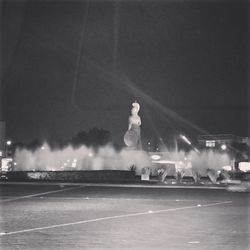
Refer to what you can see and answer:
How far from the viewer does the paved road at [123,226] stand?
1130cm

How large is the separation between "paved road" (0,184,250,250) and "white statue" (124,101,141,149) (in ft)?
192

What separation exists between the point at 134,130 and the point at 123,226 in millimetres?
68077

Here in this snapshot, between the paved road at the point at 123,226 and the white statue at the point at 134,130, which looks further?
the white statue at the point at 134,130

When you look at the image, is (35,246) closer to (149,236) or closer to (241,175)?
(149,236)

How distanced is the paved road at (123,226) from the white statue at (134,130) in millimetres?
58596

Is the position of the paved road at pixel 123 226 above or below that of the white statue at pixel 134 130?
below

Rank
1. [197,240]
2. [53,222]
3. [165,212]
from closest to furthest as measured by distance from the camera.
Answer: [197,240], [53,222], [165,212]

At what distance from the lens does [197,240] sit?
11922mm

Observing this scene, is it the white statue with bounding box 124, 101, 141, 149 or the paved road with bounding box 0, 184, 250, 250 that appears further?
the white statue with bounding box 124, 101, 141, 149

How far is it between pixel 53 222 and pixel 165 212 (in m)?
5.17

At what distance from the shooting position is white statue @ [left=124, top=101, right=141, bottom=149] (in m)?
81.0

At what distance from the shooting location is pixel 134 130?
82562mm

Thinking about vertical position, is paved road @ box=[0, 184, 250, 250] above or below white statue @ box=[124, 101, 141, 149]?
below

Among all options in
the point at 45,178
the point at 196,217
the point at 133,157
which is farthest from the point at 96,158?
the point at 196,217
